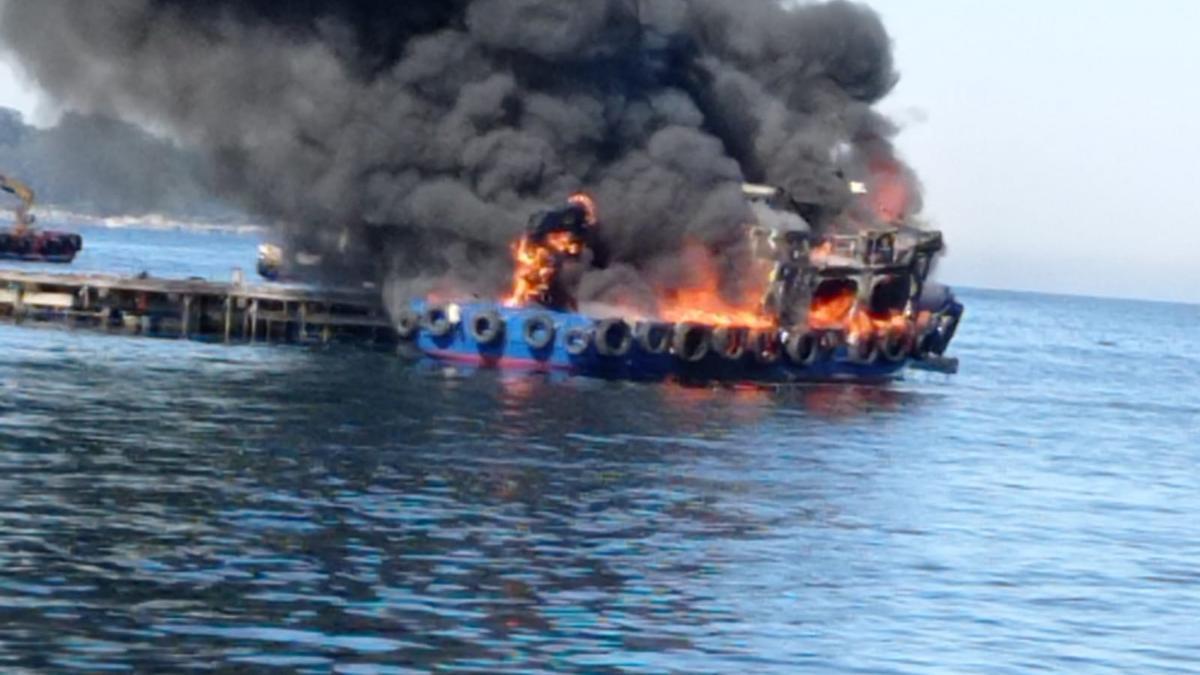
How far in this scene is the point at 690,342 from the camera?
247 feet

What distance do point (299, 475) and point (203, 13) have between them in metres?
40.2

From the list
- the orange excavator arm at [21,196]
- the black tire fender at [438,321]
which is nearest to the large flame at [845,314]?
the black tire fender at [438,321]

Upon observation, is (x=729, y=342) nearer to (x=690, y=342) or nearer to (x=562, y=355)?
(x=690, y=342)

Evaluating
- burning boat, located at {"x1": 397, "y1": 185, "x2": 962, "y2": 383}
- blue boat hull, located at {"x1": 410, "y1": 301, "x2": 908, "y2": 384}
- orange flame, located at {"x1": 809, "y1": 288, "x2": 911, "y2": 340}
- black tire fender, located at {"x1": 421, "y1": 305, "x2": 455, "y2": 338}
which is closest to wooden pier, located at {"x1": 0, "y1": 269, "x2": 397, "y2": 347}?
burning boat, located at {"x1": 397, "y1": 185, "x2": 962, "y2": 383}

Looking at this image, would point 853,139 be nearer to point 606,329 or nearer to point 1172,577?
point 606,329

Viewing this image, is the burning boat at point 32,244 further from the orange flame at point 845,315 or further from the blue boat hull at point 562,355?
the orange flame at point 845,315

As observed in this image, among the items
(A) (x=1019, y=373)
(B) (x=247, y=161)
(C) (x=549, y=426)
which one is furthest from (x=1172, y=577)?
(A) (x=1019, y=373)

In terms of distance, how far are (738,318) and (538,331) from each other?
458 inches

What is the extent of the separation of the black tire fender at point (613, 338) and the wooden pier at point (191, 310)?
1504cm

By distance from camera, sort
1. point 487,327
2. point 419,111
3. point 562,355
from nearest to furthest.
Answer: point 562,355, point 487,327, point 419,111

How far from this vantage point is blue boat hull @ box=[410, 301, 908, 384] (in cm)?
7350

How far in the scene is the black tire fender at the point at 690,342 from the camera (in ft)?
246

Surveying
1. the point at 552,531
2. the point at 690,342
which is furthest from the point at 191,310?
the point at 552,531

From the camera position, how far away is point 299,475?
4366cm
